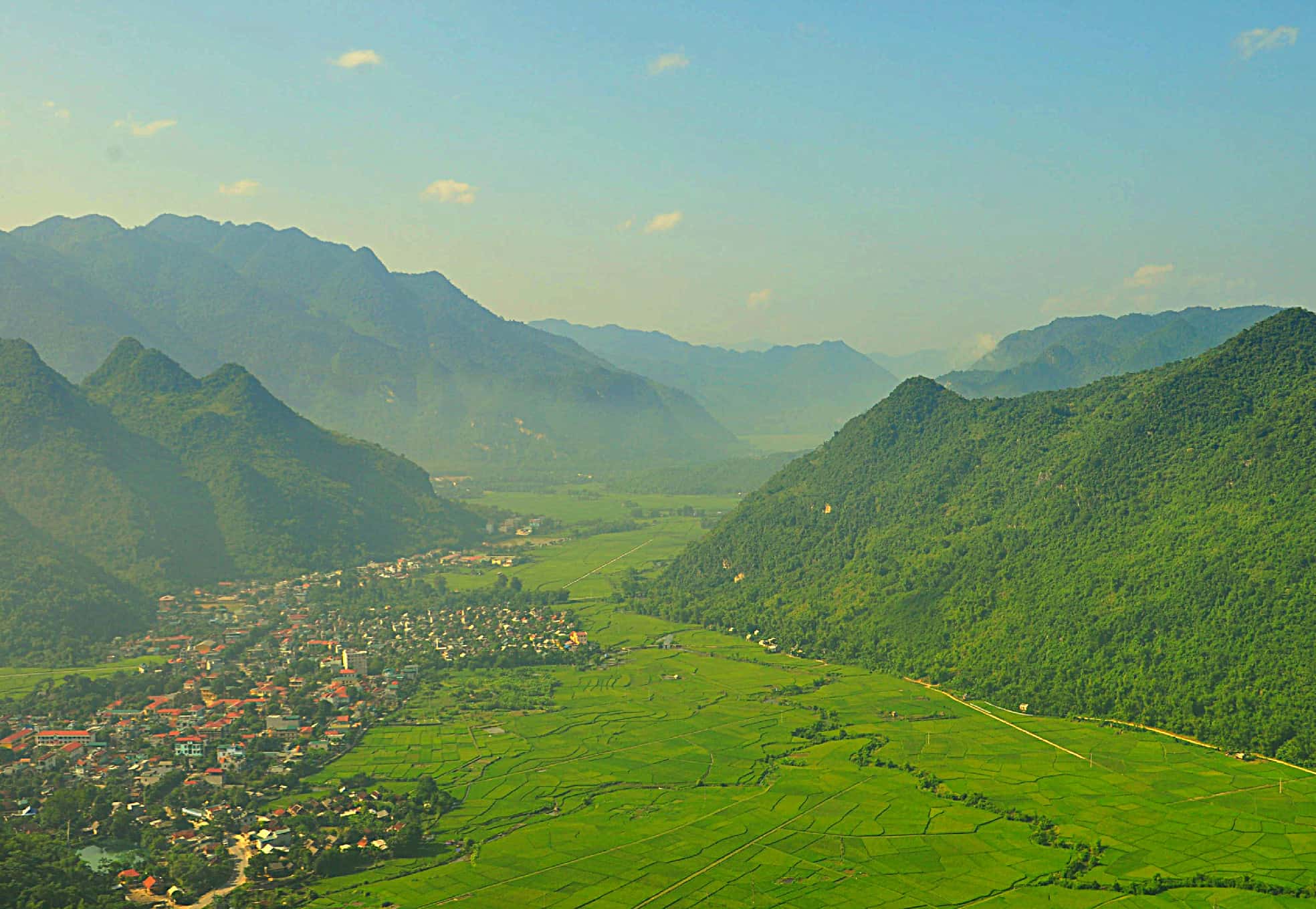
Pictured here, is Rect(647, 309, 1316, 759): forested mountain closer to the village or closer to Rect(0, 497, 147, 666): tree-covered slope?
the village

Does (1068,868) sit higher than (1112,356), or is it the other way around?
(1112,356)

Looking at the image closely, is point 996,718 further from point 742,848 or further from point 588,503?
point 588,503

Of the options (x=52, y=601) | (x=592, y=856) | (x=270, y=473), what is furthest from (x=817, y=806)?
(x=270, y=473)

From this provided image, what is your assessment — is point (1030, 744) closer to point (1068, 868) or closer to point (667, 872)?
point (1068, 868)

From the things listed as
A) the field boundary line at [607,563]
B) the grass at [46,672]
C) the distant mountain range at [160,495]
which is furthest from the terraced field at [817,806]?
the field boundary line at [607,563]

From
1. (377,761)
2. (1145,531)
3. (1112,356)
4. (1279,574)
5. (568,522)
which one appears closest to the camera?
(377,761)

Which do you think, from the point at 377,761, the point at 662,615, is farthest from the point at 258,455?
the point at 377,761

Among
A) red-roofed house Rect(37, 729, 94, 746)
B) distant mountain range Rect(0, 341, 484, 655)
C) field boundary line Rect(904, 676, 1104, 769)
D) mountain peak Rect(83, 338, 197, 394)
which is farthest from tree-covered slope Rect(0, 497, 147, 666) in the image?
field boundary line Rect(904, 676, 1104, 769)
